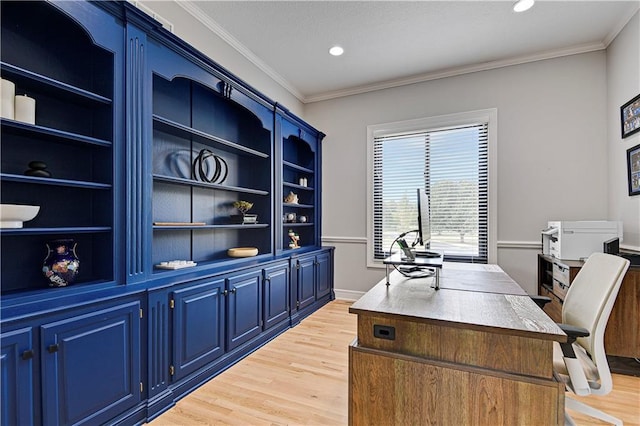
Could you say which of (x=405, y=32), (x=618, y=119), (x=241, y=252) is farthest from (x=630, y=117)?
(x=241, y=252)

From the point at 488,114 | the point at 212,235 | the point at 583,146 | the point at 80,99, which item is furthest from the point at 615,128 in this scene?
the point at 80,99

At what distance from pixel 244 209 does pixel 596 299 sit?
2.75 meters

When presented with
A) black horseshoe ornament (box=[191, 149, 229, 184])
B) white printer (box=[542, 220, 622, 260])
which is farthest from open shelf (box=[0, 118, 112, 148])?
white printer (box=[542, 220, 622, 260])

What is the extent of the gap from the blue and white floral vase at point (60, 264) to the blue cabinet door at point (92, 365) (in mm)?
320

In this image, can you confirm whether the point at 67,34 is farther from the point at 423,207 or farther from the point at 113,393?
the point at 423,207

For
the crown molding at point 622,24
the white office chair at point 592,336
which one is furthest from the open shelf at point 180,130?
the crown molding at point 622,24

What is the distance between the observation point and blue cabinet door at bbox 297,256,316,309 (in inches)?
141

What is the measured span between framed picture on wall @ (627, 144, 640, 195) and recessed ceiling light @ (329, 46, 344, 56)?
2913 mm

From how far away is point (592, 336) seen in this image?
4.65ft

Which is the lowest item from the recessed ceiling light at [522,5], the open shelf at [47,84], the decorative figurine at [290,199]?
the decorative figurine at [290,199]

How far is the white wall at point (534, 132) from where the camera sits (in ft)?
10.6

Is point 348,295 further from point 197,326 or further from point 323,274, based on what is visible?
point 197,326

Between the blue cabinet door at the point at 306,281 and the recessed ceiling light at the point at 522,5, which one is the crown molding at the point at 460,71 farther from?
the blue cabinet door at the point at 306,281

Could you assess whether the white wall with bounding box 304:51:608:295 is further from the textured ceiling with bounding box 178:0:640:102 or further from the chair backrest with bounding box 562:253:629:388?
the chair backrest with bounding box 562:253:629:388
